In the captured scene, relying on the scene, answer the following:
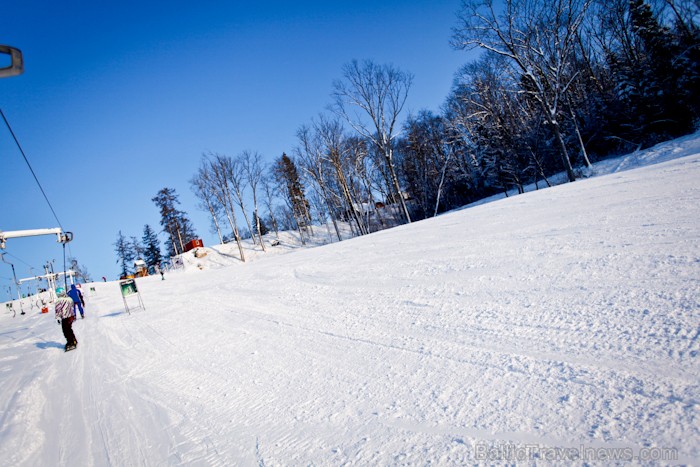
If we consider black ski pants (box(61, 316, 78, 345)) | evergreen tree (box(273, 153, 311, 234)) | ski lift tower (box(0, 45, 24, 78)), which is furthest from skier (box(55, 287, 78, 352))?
evergreen tree (box(273, 153, 311, 234))

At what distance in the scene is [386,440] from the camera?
74.0 inches

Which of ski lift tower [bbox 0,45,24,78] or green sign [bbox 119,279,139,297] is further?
green sign [bbox 119,279,139,297]

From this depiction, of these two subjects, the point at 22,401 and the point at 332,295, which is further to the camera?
the point at 332,295

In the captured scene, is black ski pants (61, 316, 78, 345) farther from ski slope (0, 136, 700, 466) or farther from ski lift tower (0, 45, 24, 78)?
ski lift tower (0, 45, 24, 78)

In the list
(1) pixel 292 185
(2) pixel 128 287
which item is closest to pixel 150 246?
(1) pixel 292 185

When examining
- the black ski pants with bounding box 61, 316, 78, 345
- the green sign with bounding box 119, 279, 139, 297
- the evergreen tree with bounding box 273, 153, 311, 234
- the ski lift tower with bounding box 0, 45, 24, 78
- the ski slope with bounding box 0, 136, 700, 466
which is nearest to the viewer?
the ski slope with bounding box 0, 136, 700, 466

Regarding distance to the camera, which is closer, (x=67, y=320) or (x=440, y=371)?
(x=440, y=371)

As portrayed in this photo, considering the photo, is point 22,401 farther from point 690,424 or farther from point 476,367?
point 690,424

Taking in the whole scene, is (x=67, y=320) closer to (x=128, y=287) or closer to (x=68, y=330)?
(x=68, y=330)

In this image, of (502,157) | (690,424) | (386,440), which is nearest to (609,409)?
(690,424)

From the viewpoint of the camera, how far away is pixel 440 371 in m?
2.44

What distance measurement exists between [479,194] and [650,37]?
1900cm

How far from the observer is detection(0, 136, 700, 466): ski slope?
1722 millimetres

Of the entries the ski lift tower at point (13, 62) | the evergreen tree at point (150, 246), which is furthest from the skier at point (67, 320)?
the evergreen tree at point (150, 246)
